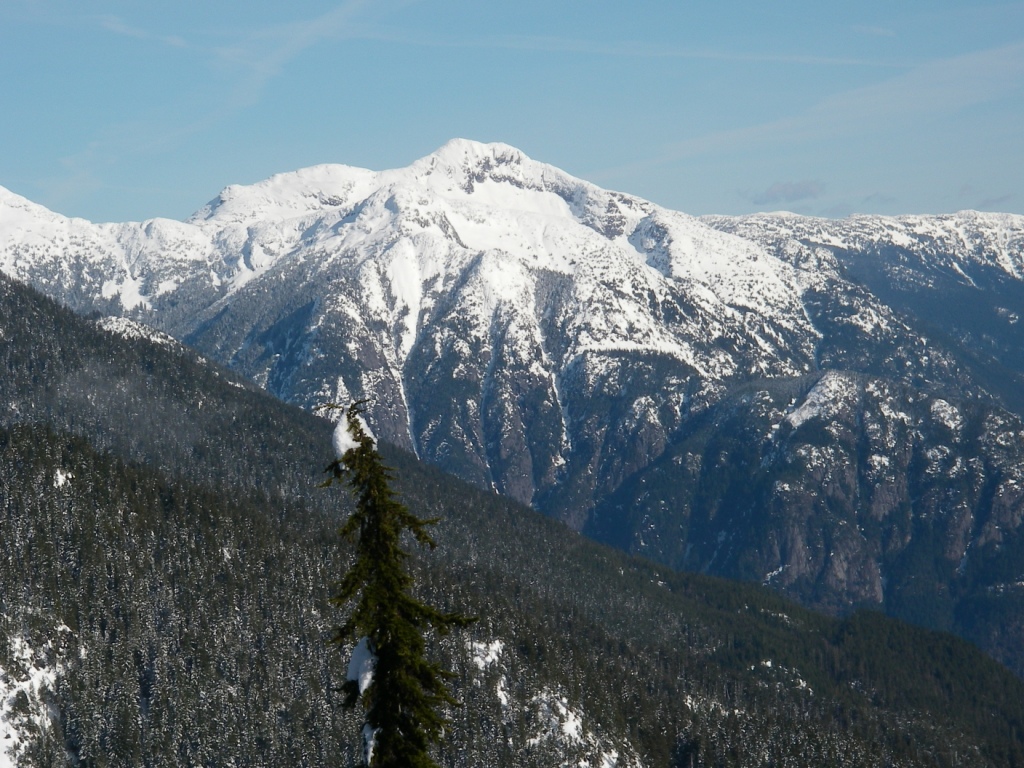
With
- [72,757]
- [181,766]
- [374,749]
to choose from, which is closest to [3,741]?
[72,757]

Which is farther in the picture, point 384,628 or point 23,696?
point 23,696

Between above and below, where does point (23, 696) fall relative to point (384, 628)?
below

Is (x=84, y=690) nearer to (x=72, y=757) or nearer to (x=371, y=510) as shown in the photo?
(x=72, y=757)

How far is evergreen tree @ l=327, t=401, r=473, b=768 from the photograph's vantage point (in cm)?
4294

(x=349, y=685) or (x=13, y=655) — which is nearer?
(x=349, y=685)

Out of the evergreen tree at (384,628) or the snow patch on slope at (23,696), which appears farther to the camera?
the snow patch on slope at (23,696)

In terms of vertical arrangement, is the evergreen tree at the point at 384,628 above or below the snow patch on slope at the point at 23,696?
above

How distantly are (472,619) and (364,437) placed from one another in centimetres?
743

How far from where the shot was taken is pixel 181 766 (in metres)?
197

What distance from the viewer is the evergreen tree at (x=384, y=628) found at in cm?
4294

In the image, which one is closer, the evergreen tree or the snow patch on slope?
the evergreen tree

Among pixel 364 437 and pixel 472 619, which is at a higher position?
pixel 364 437

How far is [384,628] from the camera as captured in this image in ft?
142

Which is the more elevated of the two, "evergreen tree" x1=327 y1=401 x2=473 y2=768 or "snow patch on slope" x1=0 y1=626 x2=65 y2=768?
"evergreen tree" x1=327 y1=401 x2=473 y2=768
